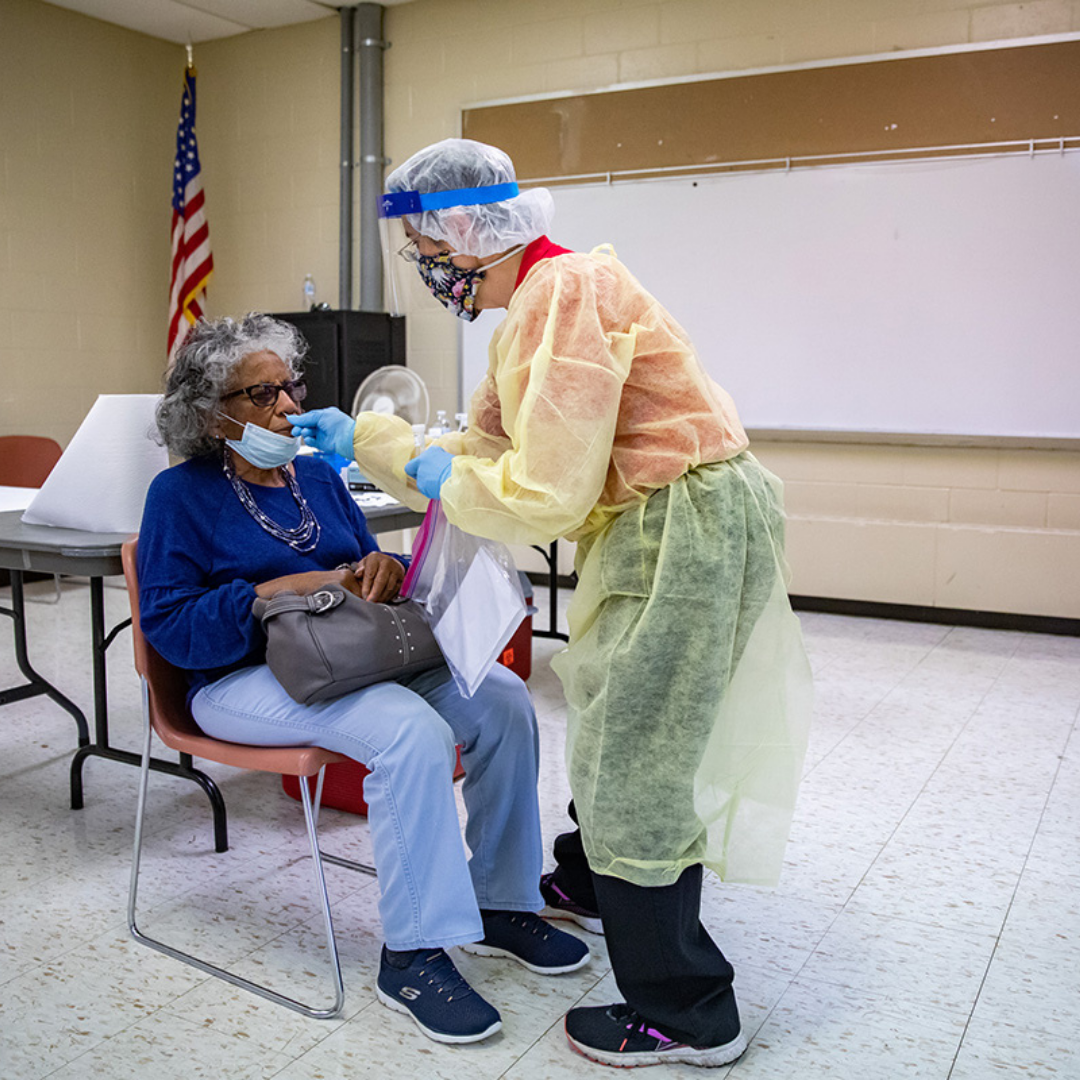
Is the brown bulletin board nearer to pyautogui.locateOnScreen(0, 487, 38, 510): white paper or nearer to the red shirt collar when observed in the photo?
pyautogui.locateOnScreen(0, 487, 38, 510): white paper

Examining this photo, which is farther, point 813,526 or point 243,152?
point 243,152

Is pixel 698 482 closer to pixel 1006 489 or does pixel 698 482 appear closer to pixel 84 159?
pixel 1006 489

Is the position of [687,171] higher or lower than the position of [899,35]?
lower

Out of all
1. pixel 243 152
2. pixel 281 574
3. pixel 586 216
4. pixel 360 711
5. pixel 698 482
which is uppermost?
pixel 243 152

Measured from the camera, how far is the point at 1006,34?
417 cm

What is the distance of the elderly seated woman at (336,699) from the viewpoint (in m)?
1.64

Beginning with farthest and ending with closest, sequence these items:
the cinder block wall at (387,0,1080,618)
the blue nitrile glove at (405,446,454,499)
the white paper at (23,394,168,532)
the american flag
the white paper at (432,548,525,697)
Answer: the american flag < the cinder block wall at (387,0,1080,618) < the white paper at (23,394,168,532) < the white paper at (432,548,525,697) < the blue nitrile glove at (405,446,454,499)

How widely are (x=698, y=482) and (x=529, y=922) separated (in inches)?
34.4

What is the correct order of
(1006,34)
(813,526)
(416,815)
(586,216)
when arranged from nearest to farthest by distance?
1. (416,815)
2. (1006,34)
3. (813,526)
4. (586,216)

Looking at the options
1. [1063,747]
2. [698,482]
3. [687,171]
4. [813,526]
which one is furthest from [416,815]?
[687,171]

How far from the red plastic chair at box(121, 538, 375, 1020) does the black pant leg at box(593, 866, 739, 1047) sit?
0.45 m

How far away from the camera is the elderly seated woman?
5.39ft

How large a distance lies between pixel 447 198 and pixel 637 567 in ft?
2.00

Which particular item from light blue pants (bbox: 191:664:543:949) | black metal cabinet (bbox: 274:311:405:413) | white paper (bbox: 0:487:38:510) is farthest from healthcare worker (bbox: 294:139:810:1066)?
black metal cabinet (bbox: 274:311:405:413)
